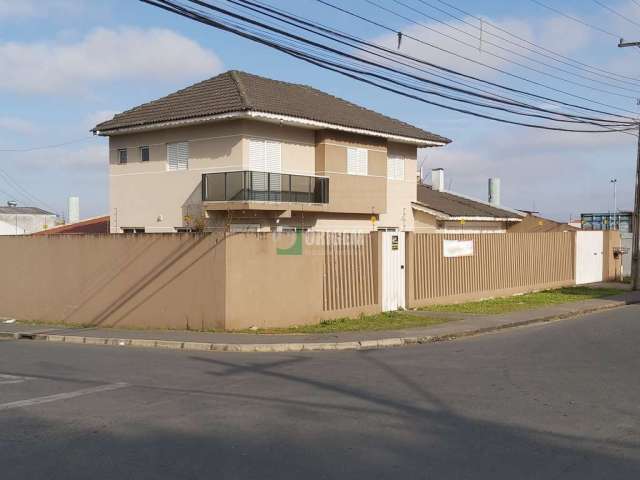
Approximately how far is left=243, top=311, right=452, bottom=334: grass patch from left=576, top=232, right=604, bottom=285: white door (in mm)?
14352

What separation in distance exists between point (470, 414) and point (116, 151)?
25.2 metres

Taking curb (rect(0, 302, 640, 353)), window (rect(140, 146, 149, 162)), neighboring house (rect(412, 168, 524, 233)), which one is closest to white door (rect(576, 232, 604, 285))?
neighboring house (rect(412, 168, 524, 233))

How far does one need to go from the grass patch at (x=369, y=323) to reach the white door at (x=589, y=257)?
1435 centimetres

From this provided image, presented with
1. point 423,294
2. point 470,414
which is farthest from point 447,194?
point 470,414

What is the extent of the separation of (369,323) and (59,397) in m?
9.42

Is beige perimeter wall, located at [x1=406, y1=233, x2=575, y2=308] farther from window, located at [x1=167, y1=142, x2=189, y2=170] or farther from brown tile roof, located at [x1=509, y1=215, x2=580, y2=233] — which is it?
window, located at [x1=167, y1=142, x2=189, y2=170]

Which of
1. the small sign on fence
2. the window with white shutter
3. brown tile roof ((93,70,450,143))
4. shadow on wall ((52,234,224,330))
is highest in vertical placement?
brown tile roof ((93,70,450,143))

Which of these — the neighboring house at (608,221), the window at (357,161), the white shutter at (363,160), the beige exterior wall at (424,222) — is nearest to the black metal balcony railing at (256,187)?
the window at (357,161)

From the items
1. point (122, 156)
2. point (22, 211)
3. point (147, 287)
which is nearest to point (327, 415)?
point (147, 287)

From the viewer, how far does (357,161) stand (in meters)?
29.6

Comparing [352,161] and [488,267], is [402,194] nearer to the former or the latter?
[352,161]

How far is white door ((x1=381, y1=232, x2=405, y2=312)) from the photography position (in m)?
19.4

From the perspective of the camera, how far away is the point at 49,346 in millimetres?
15477

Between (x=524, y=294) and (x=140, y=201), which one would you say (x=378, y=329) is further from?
(x=140, y=201)
